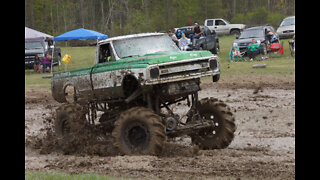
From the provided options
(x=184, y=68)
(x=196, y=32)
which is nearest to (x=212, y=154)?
(x=184, y=68)

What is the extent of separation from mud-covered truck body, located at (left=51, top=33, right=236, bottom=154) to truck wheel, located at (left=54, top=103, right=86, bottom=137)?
0.07 ft

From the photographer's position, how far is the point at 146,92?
9.50 meters

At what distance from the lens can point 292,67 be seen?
23.8 m

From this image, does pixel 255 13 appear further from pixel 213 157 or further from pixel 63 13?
pixel 213 157

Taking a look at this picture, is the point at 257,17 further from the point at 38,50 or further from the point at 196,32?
the point at 196,32

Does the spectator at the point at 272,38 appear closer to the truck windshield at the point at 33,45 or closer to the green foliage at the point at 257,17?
the truck windshield at the point at 33,45

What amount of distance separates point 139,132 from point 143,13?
60102 millimetres

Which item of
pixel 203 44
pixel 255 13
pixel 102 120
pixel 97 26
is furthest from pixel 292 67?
pixel 97 26

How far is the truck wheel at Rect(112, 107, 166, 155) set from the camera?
9078mm

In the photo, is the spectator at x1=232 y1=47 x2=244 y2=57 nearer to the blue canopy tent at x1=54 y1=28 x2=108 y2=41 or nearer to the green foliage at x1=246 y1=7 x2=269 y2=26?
the blue canopy tent at x1=54 y1=28 x2=108 y2=41

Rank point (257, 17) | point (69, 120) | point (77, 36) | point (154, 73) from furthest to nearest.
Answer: point (257, 17) → point (77, 36) → point (69, 120) → point (154, 73)

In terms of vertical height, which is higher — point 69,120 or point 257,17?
point 257,17

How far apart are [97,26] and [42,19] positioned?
7.83m

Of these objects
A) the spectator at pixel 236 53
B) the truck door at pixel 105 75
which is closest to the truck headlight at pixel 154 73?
the truck door at pixel 105 75
